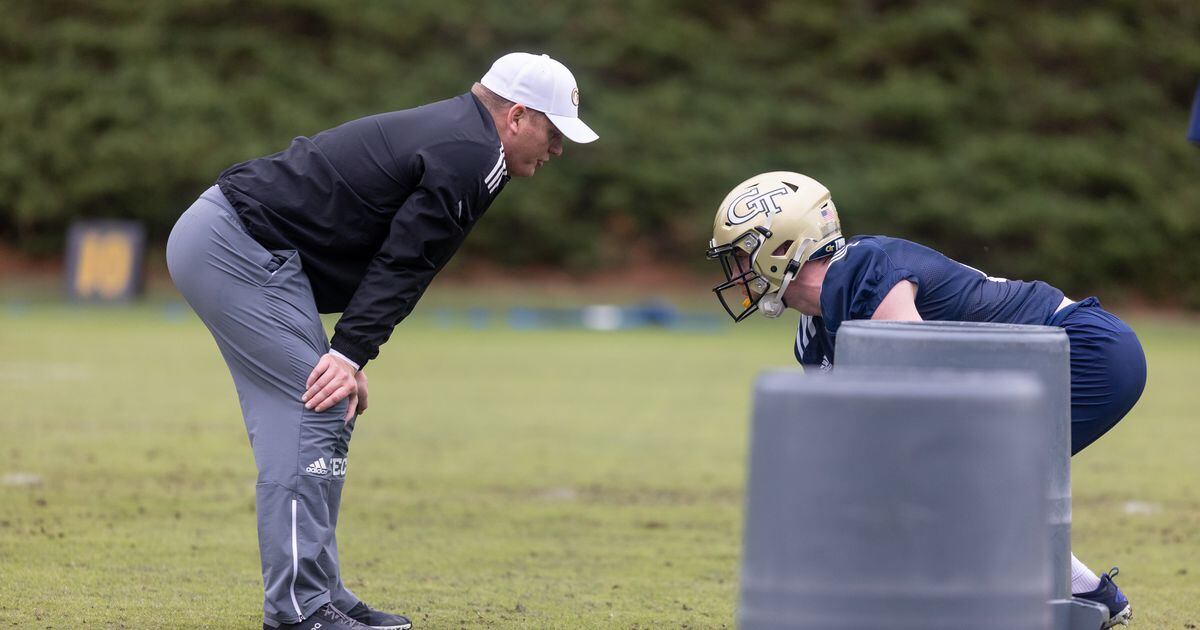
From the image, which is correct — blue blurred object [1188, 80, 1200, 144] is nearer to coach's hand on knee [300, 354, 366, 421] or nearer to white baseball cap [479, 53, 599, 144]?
white baseball cap [479, 53, 599, 144]

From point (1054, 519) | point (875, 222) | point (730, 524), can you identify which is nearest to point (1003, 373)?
point (1054, 519)

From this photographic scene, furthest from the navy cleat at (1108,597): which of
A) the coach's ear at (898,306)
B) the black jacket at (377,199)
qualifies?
the black jacket at (377,199)

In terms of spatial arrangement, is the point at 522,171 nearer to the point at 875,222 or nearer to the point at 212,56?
the point at 875,222

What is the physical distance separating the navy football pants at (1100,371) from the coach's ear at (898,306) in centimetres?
71

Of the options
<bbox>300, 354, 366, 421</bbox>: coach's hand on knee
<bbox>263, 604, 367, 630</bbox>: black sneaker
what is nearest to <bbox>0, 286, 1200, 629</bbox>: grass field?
<bbox>263, 604, 367, 630</bbox>: black sneaker

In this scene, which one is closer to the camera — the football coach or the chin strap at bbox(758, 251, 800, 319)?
the football coach

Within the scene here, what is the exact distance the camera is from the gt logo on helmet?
5.08 metres

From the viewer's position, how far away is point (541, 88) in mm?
5062

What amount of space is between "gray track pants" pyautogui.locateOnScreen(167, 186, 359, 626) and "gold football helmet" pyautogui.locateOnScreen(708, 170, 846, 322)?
1.38 metres

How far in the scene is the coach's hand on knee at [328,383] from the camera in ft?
16.1

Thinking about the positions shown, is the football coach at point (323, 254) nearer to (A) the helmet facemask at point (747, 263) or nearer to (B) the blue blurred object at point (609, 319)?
(A) the helmet facemask at point (747, 263)

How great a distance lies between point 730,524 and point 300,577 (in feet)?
11.4

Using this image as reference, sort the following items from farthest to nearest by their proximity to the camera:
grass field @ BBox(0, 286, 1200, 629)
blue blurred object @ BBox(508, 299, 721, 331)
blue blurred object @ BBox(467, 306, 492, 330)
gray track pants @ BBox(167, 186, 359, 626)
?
blue blurred object @ BBox(508, 299, 721, 331) < blue blurred object @ BBox(467, 306, 492, 330) < grass field @ BBox(0, 286, 1200, 629) < gray track pants @ BBox(167, 186, 359, 626)

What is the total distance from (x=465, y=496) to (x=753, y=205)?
4.04 m
